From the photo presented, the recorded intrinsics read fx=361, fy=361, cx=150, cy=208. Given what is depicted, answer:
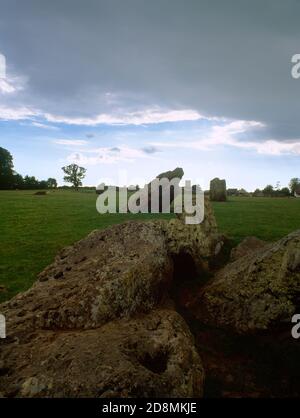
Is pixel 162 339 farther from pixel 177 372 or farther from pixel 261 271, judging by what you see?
pixel 261 271

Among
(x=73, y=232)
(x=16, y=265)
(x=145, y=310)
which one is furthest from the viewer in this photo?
(x=73, y=232)

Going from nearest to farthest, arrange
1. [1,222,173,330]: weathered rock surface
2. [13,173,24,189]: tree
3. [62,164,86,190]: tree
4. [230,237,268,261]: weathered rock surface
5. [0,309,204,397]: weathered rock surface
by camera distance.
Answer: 1. [0,309,204,397]: weathered rock surface
2. [1,222,173,330]: weathered rock surface
3. [230,237,268,261]: weathered rock surface
4. [13,173,24,189]: tree
5. [62,164,86,190]: tree

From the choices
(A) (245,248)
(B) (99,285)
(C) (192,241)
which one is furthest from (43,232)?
(B) (99,285)

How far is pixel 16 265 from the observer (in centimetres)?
1750

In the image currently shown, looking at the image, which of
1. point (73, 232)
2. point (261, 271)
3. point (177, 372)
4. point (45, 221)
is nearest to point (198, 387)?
point (177, 372)

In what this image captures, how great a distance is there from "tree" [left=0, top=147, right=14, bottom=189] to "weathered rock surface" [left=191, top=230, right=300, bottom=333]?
323 feet

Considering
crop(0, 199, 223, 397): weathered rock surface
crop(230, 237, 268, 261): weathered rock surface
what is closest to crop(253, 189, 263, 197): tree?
crop(230, 237, 268, 261): weathered rock surface

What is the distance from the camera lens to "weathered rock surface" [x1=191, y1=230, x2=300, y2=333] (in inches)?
391

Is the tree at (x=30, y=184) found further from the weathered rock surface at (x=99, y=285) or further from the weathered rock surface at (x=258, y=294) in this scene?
the weathered rock surface at (x=258, y=294)

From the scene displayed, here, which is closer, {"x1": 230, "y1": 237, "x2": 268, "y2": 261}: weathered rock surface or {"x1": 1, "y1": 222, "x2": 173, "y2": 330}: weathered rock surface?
{"x1": 1, "y1": 222, "x2": 173, "y2": 330}: weathered rock surface

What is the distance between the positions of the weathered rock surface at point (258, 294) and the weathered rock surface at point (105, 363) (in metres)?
2.24

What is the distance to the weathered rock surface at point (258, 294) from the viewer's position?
32.6ft

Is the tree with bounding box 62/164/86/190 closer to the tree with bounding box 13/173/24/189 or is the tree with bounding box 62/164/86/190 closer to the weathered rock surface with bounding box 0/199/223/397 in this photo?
the tree with bounding box 13/173/24/189

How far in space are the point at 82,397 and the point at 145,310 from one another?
12.2 ft
